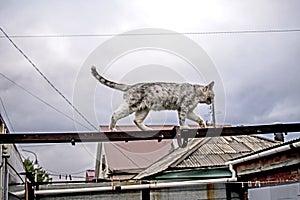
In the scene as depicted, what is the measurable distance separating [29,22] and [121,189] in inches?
121

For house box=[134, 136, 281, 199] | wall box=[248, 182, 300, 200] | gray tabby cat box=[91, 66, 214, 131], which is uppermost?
gray tabby cat box=[91, 66, 214, 131]

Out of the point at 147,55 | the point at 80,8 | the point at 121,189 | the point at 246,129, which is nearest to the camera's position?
the point at 246,129

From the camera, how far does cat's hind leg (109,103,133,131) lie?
4.36 meters

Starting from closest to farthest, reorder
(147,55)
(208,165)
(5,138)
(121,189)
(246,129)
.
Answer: (5,138) → (246,129) → (147,55) → (121,189) → (208,165)

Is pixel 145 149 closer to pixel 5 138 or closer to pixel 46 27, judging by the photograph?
pixel 46 27

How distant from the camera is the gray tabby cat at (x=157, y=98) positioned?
14.3 ft

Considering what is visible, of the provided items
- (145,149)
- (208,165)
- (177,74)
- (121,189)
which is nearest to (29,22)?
(177,74)

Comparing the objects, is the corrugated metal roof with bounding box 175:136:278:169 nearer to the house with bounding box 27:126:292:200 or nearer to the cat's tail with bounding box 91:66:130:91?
the house with bounding box 27:126:292:200

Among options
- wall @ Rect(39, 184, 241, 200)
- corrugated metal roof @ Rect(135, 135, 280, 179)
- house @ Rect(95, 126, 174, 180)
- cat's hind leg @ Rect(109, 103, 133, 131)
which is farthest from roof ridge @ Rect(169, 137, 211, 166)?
cat's hind leg @ Rect(109, 103, 133, 131)

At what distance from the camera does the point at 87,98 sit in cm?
462

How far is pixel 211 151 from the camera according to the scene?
9539 millimetres

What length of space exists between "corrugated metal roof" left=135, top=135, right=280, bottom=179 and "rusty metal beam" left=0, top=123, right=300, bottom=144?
13.6ft

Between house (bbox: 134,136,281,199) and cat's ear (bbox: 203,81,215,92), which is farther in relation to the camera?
house (bbox: 134,136,281,199)

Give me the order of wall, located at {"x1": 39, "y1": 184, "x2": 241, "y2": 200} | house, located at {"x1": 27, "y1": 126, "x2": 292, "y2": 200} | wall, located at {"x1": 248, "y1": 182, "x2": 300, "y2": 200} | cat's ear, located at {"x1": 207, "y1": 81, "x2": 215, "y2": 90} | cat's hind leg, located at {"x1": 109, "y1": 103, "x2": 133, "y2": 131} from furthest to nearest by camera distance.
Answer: wall, located at {"x1": 39, "y1": 184, "x2": 241, "y2": 200} → house, located at {"x1": 27, "y1": 126, "x2": 292, "y2": 200} → wall, located at {"x1": 248, "y1": 182, "x2": 300, "y2": 200} → cat's ear, located at {"x1": 207, "y1": 81, "x2": 215, "y2": 90} → cat's hind leg, located at {"x1": 109, "y1": 103, "x2": 133, "y2": 131}
